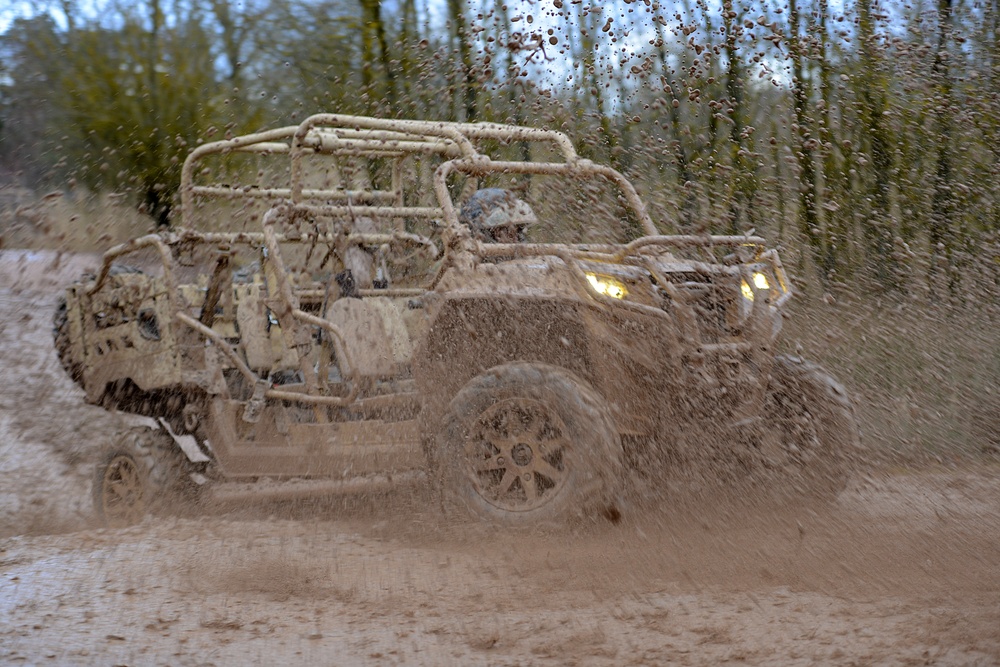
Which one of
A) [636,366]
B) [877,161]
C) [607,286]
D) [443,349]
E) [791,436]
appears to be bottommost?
[791,436]

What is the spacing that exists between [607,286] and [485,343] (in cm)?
65

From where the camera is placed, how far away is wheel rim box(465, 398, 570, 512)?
4.49 metres

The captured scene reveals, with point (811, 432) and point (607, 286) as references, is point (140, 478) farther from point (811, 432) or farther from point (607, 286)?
point (811, 432)

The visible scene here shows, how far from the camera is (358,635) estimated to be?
11.3 feet

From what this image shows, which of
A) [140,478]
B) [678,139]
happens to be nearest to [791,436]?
[140,478]

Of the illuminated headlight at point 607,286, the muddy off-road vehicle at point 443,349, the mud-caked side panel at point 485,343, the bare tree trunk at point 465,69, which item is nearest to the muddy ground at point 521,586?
the muddy off-road vehicle at point 443,349

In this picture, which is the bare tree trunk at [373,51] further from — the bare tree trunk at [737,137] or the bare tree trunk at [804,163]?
the bare tree trunk at [804,163]

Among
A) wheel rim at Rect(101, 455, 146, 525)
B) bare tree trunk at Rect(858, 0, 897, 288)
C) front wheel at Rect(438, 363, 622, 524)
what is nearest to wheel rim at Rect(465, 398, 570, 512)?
front wheel at Rect(438, 363, 622, 524)

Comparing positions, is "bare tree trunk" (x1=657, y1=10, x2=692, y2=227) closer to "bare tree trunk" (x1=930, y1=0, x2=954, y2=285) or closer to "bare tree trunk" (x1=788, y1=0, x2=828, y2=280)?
"bare tree trunk" (x1=788, y1=0, x2=828, y2=280)

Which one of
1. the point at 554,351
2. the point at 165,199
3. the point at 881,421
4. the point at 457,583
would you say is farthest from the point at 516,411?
the point at 165,199

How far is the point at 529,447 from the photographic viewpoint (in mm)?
4566

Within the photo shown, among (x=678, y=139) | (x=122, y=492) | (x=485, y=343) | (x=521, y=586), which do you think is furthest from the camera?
(x=678, y=139)

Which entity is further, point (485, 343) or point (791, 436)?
point (791, 436)

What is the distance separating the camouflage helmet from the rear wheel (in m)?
2.18
